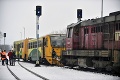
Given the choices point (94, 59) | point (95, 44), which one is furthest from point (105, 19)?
point (94, 59)

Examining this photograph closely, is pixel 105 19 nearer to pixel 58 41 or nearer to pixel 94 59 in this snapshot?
pixel 94 59

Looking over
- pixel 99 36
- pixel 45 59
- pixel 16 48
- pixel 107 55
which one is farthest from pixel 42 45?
pixel 16 48

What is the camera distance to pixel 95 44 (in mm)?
26266

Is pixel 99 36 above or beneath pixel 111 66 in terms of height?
above

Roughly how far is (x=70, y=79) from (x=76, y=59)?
10699 millimetres

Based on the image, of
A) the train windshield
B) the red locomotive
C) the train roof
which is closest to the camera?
the red locomotive

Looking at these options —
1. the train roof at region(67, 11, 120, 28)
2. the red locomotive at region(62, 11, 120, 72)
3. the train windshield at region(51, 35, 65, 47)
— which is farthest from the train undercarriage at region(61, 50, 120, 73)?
the train windshield at region(51, 35, 65, 47)

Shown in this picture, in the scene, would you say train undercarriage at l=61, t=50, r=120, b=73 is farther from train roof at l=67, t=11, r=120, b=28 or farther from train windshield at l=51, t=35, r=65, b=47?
train windshield at l=51, t=35, r=65, b=47

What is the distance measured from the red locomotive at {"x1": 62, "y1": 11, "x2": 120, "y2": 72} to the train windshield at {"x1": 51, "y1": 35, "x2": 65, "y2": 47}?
3.68 metres

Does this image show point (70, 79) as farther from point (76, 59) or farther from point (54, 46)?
point (54, 46)

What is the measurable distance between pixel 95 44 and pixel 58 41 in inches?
409

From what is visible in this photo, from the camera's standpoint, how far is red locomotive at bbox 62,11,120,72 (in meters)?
22.4

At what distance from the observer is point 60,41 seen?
36.2m

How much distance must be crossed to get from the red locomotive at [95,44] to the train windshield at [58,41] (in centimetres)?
368
